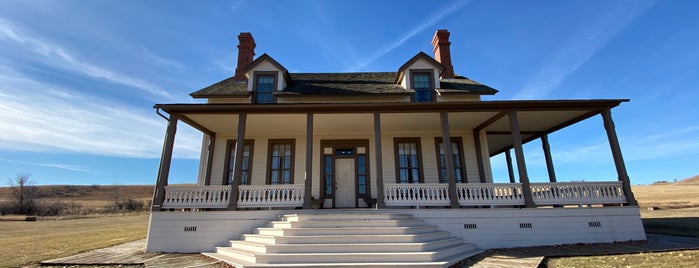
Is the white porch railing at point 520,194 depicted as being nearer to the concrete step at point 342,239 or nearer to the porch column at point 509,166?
the concrete step at point 342,239

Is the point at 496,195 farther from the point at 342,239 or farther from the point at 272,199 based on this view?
the point at 272,199

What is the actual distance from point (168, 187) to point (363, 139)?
646 cm

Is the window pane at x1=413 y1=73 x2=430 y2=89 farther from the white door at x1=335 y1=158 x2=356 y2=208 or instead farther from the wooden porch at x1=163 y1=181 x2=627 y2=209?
the wooden porch at x1=163 y1=181 x2=627 y2=209

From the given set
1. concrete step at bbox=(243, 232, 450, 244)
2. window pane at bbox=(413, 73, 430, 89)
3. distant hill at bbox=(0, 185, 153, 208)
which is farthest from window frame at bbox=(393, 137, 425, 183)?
distant hill at bbox=(0, 185, 153, 208)

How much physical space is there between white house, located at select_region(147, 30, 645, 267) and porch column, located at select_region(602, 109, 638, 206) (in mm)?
37

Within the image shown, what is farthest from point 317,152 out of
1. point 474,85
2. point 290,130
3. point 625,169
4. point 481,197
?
point 625,169

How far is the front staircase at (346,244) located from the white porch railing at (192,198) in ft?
4.56

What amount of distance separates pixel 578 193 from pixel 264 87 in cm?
1090

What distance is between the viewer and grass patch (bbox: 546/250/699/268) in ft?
17.8

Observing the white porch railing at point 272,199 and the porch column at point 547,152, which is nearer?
the white porch railing at point 272,199

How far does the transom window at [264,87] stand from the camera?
1178 cm

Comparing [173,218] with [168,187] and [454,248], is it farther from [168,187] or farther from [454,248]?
[454,248]

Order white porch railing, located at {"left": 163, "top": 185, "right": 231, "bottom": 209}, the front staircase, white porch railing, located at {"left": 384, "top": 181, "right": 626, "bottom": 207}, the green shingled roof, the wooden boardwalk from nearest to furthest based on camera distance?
the front staircase
the wooden boardwalk
white porch railing, located at {"left": 163, "top": 185, "right": 231, "bottom": 209}
white porch railing, located at {"left": 384, "top": 181, "right": 626, "bottom": 207}
the green shingled roof

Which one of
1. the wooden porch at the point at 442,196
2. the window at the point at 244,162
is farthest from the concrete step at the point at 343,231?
the window at the point at 244,162
